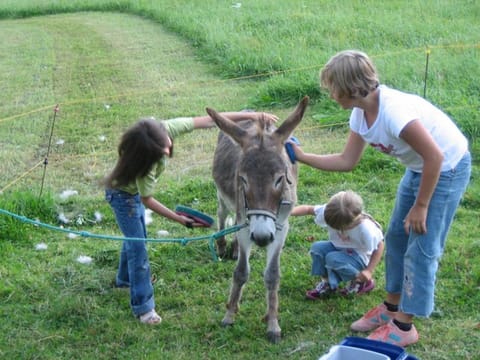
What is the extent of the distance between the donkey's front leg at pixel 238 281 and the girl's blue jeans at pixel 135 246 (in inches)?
21.8

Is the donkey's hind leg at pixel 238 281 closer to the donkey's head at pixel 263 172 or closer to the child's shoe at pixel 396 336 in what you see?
the donkey's head at pixel 263 172

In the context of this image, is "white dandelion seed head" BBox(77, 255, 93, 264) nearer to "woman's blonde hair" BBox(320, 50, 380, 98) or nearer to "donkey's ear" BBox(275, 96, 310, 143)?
"donkey's ear" BBox(275, 96, 310, 143)

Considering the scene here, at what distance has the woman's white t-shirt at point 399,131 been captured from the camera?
12.9ft

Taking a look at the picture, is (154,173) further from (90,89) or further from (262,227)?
(90,89)

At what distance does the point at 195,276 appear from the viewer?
557 centimetres

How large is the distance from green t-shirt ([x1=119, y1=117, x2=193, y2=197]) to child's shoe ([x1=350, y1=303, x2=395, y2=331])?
5.51 feet

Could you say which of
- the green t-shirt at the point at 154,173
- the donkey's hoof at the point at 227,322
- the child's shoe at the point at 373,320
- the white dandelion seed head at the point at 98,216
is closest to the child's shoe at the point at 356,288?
the child's shoe at the point at 373,320

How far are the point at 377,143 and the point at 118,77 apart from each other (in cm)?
845

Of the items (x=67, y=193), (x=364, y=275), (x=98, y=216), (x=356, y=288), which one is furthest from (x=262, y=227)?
(x=67, y=193)

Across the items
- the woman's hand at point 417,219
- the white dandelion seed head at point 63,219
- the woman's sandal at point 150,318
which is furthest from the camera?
the white dandelion seed head at point 63,219

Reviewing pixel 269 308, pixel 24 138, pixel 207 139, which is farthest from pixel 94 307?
pixel 24 138

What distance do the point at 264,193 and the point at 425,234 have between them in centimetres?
100

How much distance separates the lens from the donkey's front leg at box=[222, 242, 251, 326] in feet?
16.0

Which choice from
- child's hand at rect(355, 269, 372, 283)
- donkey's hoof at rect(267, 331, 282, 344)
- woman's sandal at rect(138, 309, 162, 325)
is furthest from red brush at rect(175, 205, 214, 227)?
child's hand at rect(355, 269, 372, 283)
